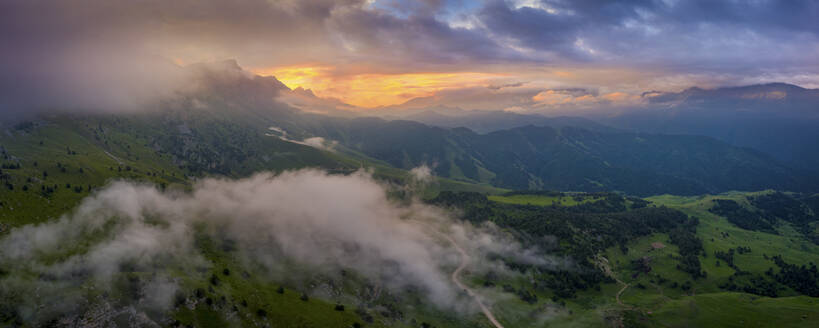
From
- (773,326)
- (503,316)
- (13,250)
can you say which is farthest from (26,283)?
(773,326)

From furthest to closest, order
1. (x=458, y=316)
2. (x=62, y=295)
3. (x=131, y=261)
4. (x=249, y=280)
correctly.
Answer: (x=458, y=316)
(x=249, y=280)
(x=131, y=261)
(x=62, y=295)

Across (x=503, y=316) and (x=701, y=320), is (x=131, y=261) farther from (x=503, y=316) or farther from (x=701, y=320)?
(x=701, y=320)

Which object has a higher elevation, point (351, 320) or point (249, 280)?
point (249, 280)

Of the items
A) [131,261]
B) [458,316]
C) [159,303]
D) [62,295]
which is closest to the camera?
[62,295]

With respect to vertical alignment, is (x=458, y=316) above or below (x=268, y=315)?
below

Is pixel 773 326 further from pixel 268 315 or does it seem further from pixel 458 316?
pixel 268 315

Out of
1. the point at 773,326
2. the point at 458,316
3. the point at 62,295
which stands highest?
the point at 62,295

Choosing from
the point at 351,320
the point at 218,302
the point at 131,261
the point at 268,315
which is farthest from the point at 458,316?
the point at 131,261

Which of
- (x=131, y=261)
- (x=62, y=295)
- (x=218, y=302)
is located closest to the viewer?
(x=62, y=295)

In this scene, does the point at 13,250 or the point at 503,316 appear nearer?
the point at 13,250
